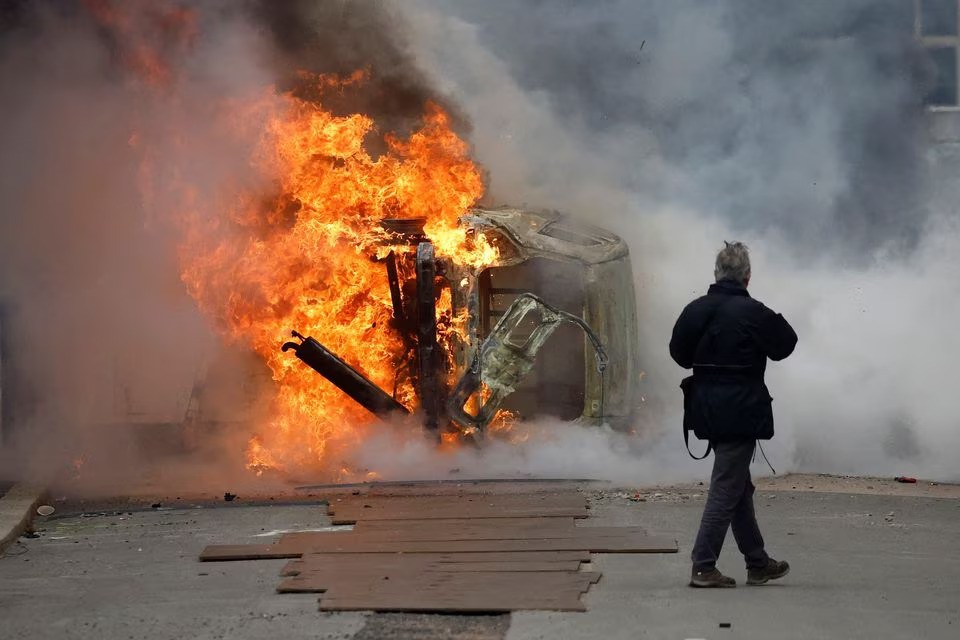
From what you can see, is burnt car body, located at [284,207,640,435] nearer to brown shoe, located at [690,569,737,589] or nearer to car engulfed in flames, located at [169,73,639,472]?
car engulfed in flames, located at [169,73,639,472]

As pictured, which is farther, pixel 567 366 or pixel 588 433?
pixel 567 366

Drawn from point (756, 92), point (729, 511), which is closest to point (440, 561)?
point (729, 511)

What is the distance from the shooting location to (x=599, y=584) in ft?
23.5

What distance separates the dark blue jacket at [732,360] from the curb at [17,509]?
435 centimetres

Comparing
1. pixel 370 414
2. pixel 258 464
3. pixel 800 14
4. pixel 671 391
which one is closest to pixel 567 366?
pixel 671 391

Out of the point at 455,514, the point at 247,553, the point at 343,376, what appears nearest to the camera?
the point at 247,553

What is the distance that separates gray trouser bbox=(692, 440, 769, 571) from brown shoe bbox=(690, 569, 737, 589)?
0.02 metres

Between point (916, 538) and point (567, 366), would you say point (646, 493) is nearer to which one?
point (916, 538)

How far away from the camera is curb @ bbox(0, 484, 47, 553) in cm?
924

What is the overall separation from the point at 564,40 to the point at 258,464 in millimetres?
6903

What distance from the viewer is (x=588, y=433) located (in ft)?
40.8

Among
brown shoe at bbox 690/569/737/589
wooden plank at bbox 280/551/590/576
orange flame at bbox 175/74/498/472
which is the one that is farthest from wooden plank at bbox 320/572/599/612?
orange flame at bbox 175/74/498/472

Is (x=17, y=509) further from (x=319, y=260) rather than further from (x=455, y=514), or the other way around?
(x=319, y=260)

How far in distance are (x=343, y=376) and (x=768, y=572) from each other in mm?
5541
